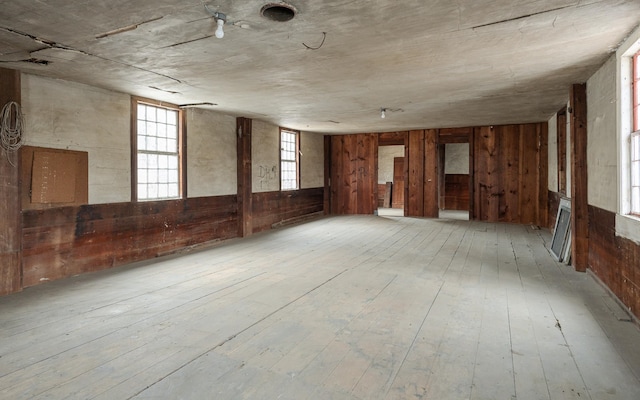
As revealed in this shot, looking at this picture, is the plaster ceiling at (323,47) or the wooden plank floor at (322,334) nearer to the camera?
the wooden plank floor at (322,334)

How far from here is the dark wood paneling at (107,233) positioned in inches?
160

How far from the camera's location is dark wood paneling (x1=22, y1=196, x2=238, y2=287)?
160 inches

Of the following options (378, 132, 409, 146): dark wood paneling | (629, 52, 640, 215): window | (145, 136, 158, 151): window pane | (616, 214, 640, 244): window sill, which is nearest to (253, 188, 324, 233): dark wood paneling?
(378, 132, 409, 146): dark wood paneling

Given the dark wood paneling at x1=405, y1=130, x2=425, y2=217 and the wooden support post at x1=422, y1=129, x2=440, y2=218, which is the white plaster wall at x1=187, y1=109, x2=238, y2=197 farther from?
the wooden support post at x1=422, y1=129, x2=440, y2=218

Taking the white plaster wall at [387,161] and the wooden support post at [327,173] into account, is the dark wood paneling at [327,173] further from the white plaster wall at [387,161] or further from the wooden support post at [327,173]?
the white plaster wall at [387,161]

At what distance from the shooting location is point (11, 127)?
3742mm

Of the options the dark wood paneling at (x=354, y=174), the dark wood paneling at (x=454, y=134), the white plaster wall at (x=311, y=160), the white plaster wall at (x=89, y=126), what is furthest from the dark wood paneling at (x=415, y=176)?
the white plaster wall at (x=89, y=126)

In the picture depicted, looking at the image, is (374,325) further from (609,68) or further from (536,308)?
(609,68)

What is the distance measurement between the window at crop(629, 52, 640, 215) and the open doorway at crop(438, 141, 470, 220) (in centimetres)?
947

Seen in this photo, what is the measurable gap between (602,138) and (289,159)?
6.77 m

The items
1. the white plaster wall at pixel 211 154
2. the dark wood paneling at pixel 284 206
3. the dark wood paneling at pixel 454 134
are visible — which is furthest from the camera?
the dark wood paneling at pixel 454 134

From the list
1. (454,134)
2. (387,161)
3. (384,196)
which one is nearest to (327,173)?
(384,196)

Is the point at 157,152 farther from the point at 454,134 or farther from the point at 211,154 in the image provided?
the point at 454,134

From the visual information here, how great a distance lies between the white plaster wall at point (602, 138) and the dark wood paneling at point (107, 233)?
5.74 m
